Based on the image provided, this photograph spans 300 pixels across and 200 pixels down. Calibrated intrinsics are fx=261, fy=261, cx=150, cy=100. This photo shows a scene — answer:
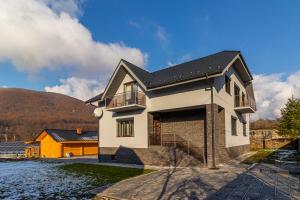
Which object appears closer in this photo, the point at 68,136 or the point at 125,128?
the point at 125,128

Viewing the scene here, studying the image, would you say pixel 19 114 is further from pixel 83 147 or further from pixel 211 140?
pixel 211 140

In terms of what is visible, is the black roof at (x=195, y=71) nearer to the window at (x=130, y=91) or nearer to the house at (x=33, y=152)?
the window at (x=130, y=91)

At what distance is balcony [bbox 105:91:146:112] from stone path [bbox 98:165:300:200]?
7.13 m

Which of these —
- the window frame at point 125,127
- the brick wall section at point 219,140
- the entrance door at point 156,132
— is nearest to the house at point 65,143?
the window frame at point 125,127

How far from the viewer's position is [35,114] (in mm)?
100062

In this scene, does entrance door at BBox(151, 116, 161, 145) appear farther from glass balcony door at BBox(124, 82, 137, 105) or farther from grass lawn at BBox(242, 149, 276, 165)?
grass lawn at BBox(242, 149, 276, 165)

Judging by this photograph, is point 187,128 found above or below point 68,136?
above

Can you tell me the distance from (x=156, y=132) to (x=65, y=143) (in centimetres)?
1639

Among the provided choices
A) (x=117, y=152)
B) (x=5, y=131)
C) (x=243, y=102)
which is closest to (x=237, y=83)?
(x=243, y=102)

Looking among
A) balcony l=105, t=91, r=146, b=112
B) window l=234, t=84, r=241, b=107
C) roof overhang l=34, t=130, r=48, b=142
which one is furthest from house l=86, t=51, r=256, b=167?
roof overhang l=34, t=130, r=48, b=142

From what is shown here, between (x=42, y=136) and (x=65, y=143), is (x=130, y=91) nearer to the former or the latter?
(x=65, y=143)

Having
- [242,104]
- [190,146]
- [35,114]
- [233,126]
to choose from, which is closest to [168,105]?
[190,146]

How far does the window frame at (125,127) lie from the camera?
19.8m

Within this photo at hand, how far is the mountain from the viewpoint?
83.1 meters
